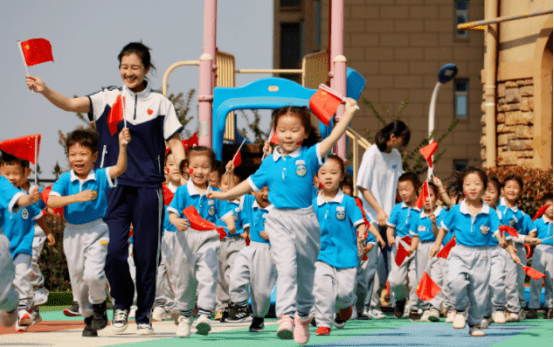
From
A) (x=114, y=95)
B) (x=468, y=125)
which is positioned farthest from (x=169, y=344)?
(x=468, y=125)

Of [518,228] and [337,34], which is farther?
[337,34]

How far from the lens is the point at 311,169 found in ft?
20.8

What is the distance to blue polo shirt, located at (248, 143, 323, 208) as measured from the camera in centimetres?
627

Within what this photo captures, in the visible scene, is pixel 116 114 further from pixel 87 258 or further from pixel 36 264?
pixel 36 264

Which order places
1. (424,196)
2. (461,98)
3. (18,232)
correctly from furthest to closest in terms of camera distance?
(461,98)
(424,196)
(18,232)

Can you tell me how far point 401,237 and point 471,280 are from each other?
2.24m

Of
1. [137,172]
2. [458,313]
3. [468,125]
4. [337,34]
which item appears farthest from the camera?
[468,125]

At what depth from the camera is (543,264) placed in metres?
10.5

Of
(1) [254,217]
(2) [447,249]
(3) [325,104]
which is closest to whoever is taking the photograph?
(3) [325,104]

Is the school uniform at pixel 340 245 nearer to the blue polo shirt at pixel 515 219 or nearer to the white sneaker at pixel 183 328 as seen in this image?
the white sneaker at pixel 183 328

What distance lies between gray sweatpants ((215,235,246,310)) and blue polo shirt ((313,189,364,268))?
→ 174cm

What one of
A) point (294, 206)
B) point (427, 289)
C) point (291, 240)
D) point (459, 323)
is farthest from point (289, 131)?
point (427, 289)

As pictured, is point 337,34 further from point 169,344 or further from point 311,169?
point 169,344

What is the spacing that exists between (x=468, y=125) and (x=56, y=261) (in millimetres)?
15894
